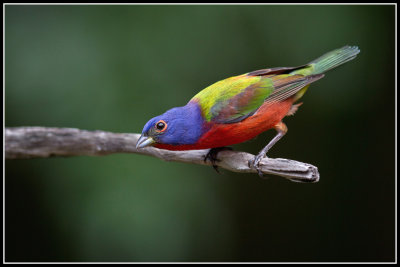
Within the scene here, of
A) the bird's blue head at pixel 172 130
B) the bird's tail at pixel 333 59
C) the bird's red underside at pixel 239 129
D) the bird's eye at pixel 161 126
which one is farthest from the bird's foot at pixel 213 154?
the bird's tail at pixel 333 59

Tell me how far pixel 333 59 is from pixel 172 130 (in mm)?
1784

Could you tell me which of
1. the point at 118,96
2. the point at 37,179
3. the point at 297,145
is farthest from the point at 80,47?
the point at 297,145

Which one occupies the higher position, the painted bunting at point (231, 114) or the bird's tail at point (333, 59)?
the bird's tail at point (333, 59)

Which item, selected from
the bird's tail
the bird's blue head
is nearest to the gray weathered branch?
the bird's blue head

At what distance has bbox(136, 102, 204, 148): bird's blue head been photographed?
11.5 feet

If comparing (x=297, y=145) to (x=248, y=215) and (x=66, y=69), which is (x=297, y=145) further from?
(x=66, y=69)

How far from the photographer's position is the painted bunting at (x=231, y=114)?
3535 mm

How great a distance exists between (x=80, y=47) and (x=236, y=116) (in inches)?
77.5

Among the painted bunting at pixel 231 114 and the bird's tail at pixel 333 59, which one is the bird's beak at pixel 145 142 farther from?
the bird's tail at pixel 333 59

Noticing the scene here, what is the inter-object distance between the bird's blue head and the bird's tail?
139cm

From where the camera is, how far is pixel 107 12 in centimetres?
476

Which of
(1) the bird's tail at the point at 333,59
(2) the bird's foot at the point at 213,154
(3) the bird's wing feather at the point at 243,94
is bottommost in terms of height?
(2) the bird's foot at the point at 213,154

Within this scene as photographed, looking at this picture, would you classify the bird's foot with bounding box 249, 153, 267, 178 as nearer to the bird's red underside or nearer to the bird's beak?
the bird's red underside

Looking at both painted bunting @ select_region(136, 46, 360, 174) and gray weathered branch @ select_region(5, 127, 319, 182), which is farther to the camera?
gray weathered branch @ select_region(5, 127, 319, 182)
